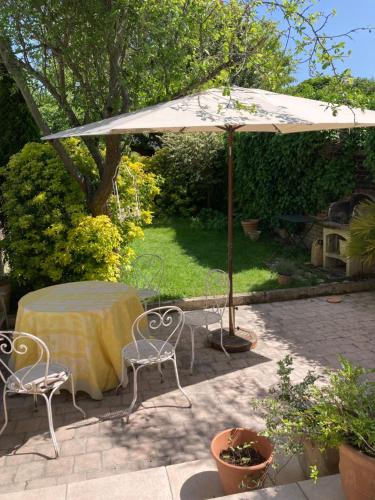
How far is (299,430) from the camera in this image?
2627 millimetres

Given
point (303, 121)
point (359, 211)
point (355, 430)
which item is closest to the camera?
point (355, 430)

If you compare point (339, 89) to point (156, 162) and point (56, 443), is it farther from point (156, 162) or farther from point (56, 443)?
point (156, 162)

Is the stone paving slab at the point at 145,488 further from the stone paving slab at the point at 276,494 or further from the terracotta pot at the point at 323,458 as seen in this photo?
the terracotta pot at the point at 323,458

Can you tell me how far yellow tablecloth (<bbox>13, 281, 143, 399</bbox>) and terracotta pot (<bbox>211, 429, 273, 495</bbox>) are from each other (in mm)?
1841

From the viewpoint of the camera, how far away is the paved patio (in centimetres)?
354

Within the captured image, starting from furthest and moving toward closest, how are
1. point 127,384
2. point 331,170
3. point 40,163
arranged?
point 331,170
point 40,163
point 127,384

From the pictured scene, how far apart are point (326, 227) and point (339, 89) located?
4230mm

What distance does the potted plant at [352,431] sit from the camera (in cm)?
223

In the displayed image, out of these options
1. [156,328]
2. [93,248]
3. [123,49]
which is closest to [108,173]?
[93,248]

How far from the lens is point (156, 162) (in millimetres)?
14234

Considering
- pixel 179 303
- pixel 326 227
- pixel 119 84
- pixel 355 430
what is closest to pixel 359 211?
pixel 326 227

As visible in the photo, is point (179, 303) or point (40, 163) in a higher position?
point (40, 163)

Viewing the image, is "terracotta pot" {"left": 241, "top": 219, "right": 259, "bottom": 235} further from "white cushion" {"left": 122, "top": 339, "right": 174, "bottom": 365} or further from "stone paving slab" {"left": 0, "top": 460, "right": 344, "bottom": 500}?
"stone paving slab" {"left": 0, "top": 460, "right": 344, "bottom": 500}

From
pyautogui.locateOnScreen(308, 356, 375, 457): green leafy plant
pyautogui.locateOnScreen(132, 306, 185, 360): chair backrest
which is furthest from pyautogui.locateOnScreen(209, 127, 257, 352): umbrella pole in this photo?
pyautogui.locateOnScreen(308, 356, 375, 457): green leafy plant
